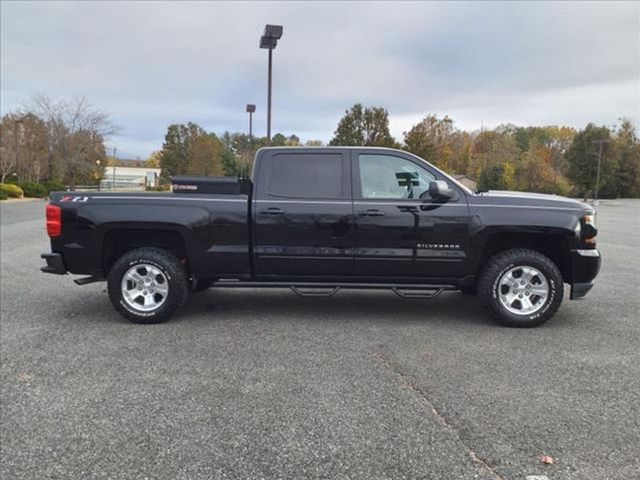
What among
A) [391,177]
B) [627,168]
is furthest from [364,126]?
[391,177]

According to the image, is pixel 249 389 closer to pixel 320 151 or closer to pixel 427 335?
pixel 427 335

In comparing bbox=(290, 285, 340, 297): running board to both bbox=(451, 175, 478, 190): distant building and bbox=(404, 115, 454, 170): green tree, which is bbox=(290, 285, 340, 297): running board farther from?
bbox=(404, 115, 454, 170): green tree

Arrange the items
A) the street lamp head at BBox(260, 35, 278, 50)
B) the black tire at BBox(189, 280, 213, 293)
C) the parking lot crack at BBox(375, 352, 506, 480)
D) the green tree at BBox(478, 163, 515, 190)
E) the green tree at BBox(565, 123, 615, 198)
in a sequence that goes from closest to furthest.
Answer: the parking lot crack at BBox(375, 352, 506, 480) < the black tire at BBox(189, 280, 213, 293) < the street lamp head at BBox(260, 35, 278, 50) < the green tree at BBox(478, 163, 515, 190) < the green tree at BBox(565, 123, 615, 198)

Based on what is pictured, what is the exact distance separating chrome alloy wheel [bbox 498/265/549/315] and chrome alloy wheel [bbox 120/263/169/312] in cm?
357

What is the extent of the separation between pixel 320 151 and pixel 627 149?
5928cm

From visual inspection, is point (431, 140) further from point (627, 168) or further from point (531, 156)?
point (627, 168)

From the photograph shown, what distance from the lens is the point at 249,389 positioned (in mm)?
3721

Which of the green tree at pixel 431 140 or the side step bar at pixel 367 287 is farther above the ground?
the green tree at pixel 431 140

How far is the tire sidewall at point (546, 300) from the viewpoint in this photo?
523cm

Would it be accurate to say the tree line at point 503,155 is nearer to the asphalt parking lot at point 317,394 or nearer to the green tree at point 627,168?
the green tree at point 627,168

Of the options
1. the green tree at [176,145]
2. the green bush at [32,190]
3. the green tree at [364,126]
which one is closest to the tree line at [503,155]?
the green tree at [364,126]

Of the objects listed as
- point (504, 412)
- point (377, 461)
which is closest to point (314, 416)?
point (377, 461)

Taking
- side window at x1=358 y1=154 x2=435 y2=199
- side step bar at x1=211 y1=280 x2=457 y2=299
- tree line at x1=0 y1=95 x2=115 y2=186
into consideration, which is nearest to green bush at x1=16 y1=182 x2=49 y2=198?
tree line at x1=0 y1=95 x2=115 y2=186

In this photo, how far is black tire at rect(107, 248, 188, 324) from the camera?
5320 millimetres
